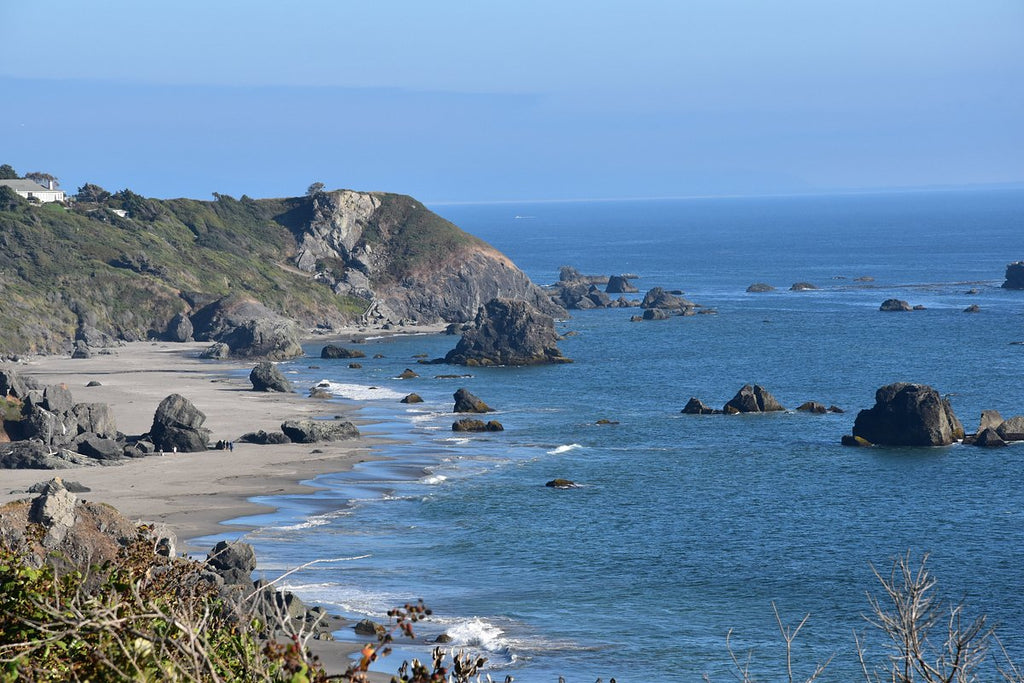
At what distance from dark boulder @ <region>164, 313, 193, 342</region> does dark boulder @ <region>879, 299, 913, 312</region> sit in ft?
310

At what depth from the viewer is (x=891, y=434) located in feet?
293

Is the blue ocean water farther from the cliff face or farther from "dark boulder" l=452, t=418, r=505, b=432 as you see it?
the cliff face

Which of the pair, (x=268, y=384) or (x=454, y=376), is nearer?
(x=268, y=384)

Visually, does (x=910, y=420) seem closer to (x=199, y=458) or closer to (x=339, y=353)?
(x=199, y=458)

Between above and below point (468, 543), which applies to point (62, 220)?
above

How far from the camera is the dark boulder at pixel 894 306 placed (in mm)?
183125

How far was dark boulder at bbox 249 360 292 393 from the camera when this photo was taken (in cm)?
11300

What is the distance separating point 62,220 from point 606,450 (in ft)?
379

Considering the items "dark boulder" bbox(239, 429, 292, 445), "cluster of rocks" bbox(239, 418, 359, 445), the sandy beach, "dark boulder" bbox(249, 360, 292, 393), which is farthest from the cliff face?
"cluster of rocks" bbox(239, 418, 359, 445)

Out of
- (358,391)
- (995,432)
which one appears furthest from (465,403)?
(995,432)

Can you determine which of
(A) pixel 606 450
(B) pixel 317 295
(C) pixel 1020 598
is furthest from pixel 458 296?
(C) pixel 1020 598

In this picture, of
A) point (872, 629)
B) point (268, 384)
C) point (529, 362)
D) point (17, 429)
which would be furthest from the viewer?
point (529, 362)

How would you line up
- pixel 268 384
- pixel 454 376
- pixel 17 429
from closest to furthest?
1. pixel 17 429
2. pixel 268 384
3. pixel 454 376

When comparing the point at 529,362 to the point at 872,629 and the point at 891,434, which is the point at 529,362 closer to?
the point at 891,434
